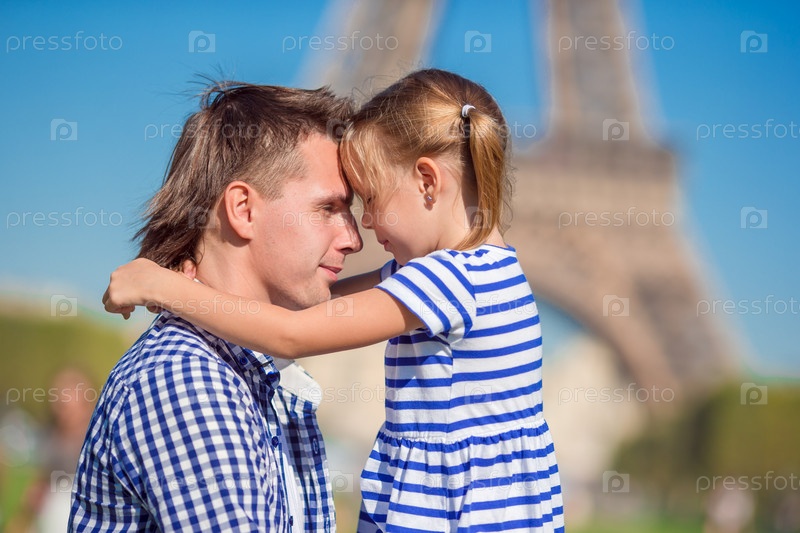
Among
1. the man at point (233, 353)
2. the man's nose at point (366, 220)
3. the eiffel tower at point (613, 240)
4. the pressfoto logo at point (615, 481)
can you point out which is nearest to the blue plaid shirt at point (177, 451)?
the man at point (233, 353)

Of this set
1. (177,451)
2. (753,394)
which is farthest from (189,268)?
(753,394)

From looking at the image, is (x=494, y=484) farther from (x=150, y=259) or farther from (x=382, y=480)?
(x=150, y=259)

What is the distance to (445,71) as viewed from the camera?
6.91ft

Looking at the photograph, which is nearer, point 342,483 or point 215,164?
point 215,164

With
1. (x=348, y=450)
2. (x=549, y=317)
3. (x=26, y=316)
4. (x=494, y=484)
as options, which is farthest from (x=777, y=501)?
(x=494, y=484)

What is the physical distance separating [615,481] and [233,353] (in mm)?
10142

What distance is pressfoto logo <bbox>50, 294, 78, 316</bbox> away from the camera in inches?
204

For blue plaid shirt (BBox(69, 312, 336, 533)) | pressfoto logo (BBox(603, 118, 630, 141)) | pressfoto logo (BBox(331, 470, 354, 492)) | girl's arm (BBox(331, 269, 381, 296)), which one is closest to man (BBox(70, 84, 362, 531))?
blue plaid shirt (BBox(69, 312, 336, 533))

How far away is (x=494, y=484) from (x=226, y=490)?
0.69 meters

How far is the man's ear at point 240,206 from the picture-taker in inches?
74.9

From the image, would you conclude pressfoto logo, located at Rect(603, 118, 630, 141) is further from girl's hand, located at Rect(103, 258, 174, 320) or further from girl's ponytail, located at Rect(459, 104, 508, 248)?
girl's hand, located at Rect(103, 258, 174, 320)

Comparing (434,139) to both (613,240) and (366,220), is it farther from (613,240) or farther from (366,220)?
(613,240)

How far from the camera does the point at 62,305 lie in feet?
20.5

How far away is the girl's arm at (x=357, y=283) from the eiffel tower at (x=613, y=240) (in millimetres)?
8591
